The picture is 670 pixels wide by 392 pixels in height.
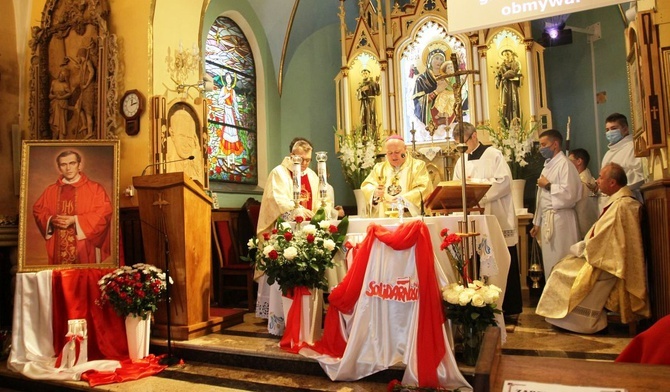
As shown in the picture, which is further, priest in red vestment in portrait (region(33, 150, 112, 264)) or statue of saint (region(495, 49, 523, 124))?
statue of saint (region(495, 49, 523, 124))

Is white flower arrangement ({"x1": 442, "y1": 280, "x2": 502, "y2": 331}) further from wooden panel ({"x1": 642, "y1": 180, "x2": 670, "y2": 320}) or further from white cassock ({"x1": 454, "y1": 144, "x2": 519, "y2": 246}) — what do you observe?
white cassock ({"x1": 454, "y1": 144, "x2": 519, "y2": 246})

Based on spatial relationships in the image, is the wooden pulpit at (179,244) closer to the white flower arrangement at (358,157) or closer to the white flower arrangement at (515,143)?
the white flower arrangement at (358,157)

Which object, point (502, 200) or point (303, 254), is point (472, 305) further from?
point (502, 200)

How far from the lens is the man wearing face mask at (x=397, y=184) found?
180 inches

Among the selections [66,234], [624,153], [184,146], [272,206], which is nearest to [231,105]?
[184,146]

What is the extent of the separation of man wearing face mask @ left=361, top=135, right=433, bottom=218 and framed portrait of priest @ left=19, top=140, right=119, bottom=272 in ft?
8.14

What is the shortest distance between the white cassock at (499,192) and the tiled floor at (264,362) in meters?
0.93

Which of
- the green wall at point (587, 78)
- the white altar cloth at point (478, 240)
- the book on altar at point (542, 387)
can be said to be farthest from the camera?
the green wall at point (587, 78)

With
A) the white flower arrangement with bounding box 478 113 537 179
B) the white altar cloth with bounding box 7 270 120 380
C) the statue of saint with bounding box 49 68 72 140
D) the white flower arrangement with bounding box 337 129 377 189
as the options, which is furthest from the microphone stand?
the white flower arrangement with bounding box 478 113 537 179

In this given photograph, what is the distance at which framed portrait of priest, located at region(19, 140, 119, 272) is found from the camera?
4699mm

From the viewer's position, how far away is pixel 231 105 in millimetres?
7965

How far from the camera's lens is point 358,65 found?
8.19 metres

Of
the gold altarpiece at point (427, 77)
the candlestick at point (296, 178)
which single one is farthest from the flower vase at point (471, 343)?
the gold altarpiece at point (427, 77)

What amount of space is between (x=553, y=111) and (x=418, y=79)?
2.19m
